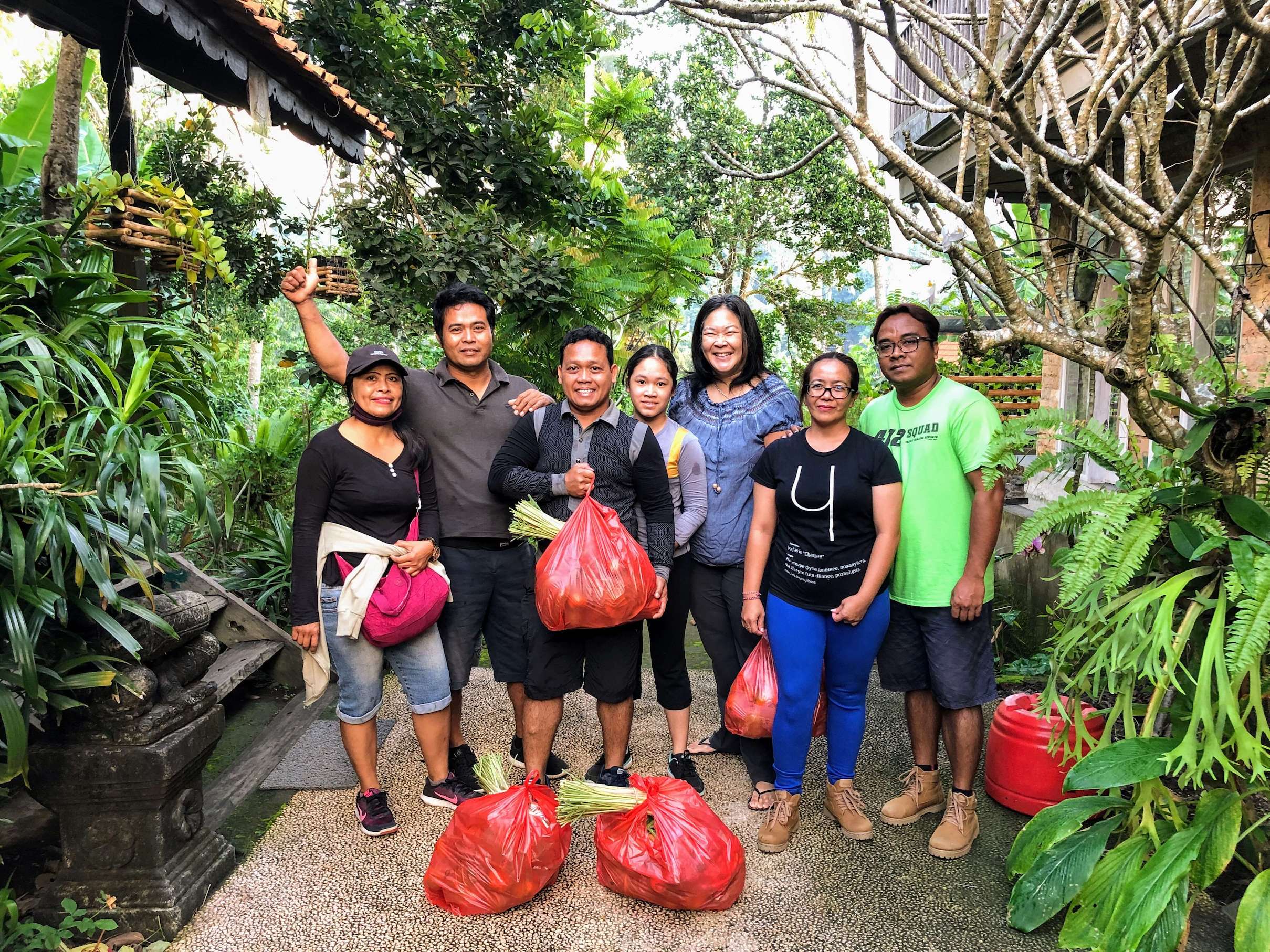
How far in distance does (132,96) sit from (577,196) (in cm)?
340

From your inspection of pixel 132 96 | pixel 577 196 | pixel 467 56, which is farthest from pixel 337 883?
pixel 467 56

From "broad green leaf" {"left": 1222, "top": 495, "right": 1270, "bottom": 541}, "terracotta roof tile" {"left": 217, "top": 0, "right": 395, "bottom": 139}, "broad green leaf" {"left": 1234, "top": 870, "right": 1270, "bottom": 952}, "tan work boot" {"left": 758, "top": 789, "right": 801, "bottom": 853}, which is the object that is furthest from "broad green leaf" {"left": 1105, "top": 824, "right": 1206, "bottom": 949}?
"terracotta roof tile" {"left": 217, "top": 0, "right": 395, "bottom": 139}

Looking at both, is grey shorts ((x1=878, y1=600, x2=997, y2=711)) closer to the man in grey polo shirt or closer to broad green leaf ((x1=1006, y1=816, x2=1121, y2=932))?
broad green leaf ((x1=1006, y1=816, x2=1121, y2=932))

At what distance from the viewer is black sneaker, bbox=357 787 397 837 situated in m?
2.96

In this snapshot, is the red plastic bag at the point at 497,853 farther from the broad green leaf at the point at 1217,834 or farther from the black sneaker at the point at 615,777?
the broad green leaf at the point at 1217,834

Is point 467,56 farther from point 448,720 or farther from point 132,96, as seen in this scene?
point 448,720

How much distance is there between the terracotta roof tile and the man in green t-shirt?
2.70m

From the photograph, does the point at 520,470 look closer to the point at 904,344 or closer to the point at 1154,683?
the point at 904,344

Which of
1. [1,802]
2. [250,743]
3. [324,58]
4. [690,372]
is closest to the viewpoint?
[1,802]

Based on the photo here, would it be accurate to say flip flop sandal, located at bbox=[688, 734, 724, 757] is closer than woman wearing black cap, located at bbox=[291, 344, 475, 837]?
No

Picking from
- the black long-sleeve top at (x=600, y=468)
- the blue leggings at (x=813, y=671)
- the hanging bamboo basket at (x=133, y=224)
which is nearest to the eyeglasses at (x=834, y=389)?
the black long-sleeve top at (x=600, y=468)

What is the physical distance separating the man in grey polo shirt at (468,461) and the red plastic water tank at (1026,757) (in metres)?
1.88

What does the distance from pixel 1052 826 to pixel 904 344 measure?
166 cm

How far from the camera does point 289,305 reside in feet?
82.5
